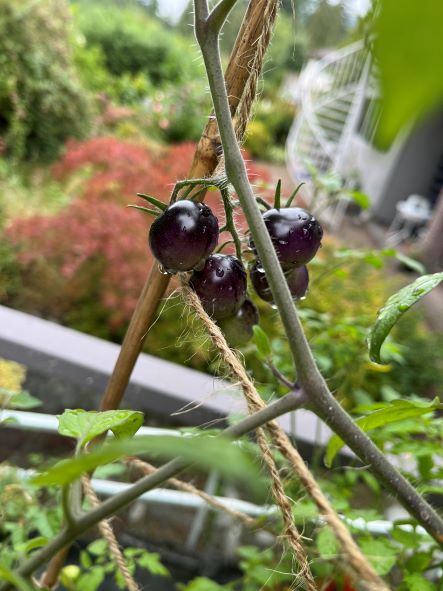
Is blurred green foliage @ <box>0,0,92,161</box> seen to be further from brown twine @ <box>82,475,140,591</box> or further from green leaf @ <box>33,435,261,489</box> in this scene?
green leaf @ <box>33,435,261,489</box>

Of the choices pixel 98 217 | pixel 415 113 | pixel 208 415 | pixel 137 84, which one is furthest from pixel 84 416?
pixel 137 84

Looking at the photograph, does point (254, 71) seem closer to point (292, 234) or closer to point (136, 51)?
point (292, 234)

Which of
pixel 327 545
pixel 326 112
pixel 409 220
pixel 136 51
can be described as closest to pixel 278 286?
pixel 327 545

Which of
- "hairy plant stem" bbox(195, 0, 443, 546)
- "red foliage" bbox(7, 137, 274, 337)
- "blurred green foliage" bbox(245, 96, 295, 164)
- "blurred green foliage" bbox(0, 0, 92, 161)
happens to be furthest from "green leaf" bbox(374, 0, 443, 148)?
"blurred green foliage" bbox(245, 96, 295, 164)

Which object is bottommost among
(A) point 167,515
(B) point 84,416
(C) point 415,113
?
(A) point 167,515

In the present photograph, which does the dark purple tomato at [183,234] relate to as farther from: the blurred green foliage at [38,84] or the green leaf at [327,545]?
the blurred green foliage at [38,84]

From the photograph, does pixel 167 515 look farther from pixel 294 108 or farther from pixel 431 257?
pixel 294 108
